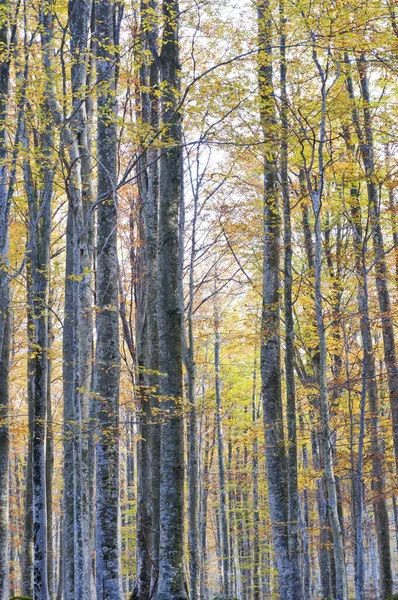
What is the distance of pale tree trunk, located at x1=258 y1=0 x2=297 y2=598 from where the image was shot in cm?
875

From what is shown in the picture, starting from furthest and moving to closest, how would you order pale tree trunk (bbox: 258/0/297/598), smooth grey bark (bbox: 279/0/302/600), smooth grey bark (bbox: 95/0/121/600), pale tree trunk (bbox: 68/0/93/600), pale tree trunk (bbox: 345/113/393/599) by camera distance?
1. pale tree trunk (bbox: 345/113/393/599)
2. pale tree trunk (bbox: 258/0/297/598)
3. smooth grey bark (bbox: 279/0/302/600)
4. smooth grey bark (bbox: 95/0/121/600)
5. pale tree trunk (bbox: 68/0/93/600)

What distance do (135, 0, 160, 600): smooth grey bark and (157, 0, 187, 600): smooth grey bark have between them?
495mm

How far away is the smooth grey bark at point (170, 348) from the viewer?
6738 millimetres

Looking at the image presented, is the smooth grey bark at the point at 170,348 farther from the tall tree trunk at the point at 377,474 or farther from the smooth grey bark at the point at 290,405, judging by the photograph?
the tall tree trunk at the point at 377,474

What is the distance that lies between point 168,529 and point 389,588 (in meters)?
5.89

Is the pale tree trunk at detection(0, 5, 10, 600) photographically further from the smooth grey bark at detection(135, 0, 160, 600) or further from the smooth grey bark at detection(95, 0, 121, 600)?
the smooth grey bark at detection(135, 0, 160, 600)

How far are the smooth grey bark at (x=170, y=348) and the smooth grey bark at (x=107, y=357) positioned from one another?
0.63m

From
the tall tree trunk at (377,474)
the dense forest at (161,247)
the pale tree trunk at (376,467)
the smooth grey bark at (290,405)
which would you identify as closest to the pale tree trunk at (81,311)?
the dense forest at (161,247)

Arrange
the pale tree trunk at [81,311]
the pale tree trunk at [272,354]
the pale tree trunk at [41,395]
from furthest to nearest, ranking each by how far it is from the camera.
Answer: the pale tree trunk at [272,354] → the pale tree trunk at [41,395] → the pale tree trunk at [81,311]

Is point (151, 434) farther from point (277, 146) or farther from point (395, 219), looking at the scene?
point (395, 219)

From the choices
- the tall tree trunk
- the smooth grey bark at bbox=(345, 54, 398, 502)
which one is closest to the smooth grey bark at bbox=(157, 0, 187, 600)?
the tall tree trunk

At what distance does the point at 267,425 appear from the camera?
9211 mm

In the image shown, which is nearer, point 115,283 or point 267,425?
point 115,283

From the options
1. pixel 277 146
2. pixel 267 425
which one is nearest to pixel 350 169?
pixel 277 146
